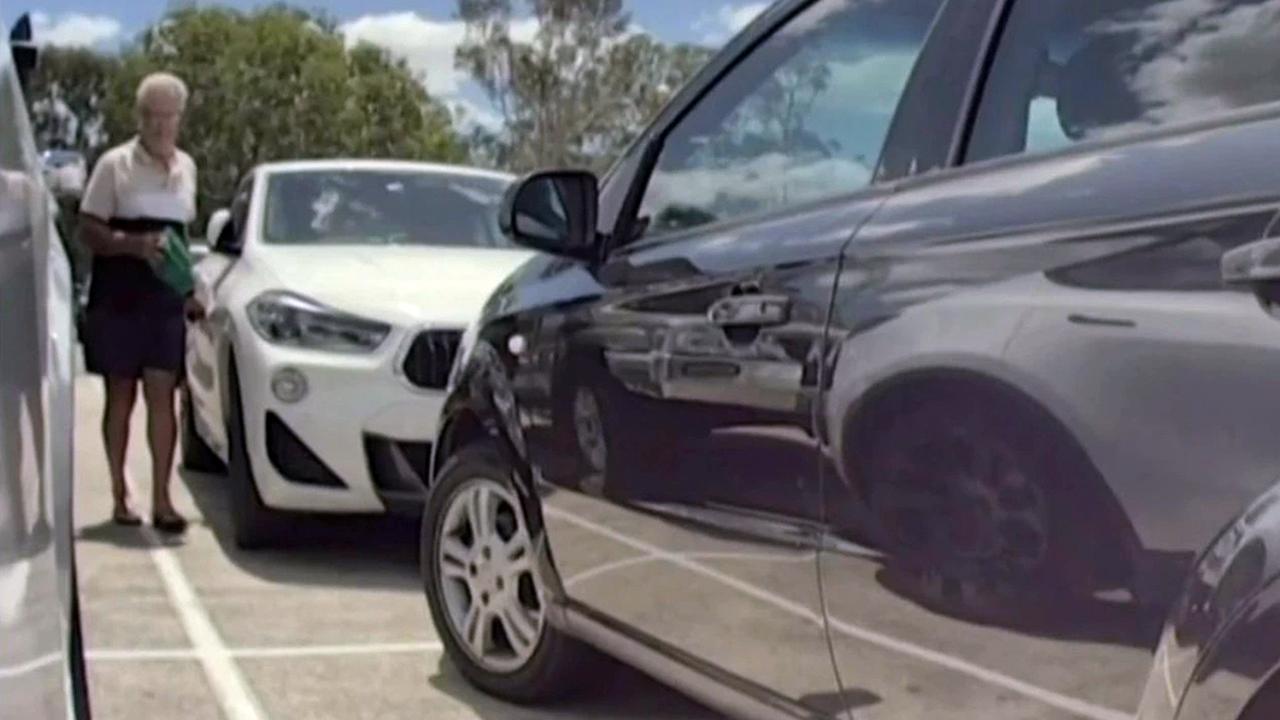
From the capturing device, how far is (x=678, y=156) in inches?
151

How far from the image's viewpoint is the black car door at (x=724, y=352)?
9.57 feet

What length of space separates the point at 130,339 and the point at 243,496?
0.82m

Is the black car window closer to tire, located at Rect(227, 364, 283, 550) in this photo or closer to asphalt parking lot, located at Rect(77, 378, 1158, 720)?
asphalt parking lot, located at Rect(77, 378, 1158, 720)

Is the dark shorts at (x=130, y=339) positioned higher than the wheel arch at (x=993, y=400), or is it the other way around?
the wheel arch at (x=993, y=400)

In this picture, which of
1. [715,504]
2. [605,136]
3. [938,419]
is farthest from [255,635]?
[605,136]

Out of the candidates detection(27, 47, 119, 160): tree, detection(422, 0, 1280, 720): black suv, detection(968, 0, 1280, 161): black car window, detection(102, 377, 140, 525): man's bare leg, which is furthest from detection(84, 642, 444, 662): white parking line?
detection(27, 47, 119, 160): tree

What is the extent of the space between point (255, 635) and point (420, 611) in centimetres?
55

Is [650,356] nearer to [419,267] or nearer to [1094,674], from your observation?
[1094,674]

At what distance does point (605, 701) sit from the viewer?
443 cm

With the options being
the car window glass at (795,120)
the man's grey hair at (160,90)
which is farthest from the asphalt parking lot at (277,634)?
the man's grey hair at (160,90)

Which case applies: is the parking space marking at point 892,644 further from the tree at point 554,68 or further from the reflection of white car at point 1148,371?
the tree at point 554,68

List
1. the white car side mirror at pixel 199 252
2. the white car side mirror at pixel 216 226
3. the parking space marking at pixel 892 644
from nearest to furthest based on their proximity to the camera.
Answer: the parking space marking at pixel 892 644
the white car side mirror at pixel 216 226
the white car side mirror at pixel 199 252

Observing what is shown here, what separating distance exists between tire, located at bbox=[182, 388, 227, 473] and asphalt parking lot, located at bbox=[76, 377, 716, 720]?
1.10m

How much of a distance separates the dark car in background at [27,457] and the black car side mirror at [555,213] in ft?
4.07
